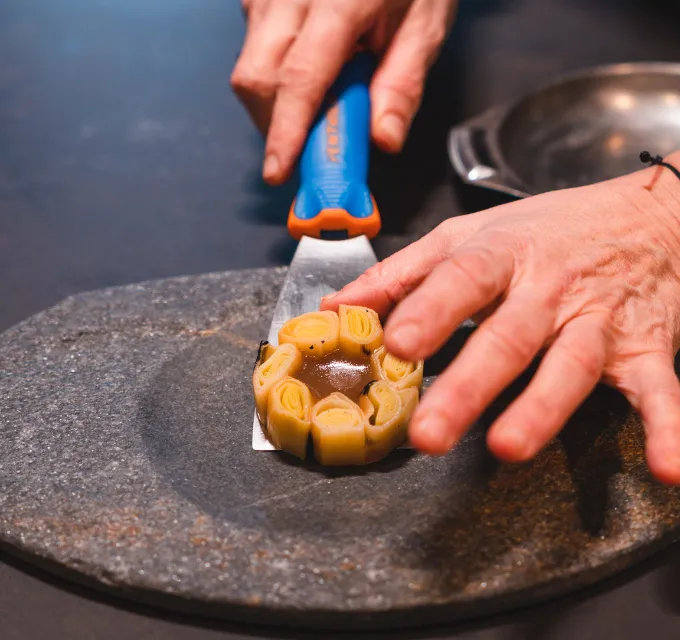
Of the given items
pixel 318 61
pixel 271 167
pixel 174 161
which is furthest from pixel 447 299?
pixel 174 161

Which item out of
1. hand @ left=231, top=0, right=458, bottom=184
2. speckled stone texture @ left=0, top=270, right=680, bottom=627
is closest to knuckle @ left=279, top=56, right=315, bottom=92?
hand @ left=231, top=0, right=458, bottom=184

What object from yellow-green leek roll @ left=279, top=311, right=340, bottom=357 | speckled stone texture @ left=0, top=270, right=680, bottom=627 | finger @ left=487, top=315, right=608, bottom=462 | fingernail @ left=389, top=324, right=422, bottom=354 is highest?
fingernail @ left=389, top=324, right=422, bottom=354

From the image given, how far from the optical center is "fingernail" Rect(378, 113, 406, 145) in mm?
1739

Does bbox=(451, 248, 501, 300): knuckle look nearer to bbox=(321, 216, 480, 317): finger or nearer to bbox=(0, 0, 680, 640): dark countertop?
bbox=(321, 216, 480, 317): finger

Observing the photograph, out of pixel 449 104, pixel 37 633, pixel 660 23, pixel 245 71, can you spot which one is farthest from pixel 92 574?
pixel 660 23

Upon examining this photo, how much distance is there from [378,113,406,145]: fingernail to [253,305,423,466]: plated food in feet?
1.96

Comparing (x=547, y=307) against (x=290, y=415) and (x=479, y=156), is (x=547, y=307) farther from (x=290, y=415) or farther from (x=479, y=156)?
(x=479, y=156)

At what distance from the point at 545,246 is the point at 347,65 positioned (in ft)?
2.85

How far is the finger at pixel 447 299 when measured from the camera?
989mm

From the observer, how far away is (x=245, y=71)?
71.0 inches

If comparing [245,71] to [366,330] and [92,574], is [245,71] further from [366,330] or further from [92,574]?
[92,574]

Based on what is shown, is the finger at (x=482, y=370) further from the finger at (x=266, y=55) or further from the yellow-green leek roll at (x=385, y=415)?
the finger at (x=266, y=55)

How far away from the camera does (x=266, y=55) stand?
1.80 metres

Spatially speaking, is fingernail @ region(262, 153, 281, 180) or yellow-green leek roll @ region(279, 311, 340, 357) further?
fingernail @ region(262, 153, 281, 180)
